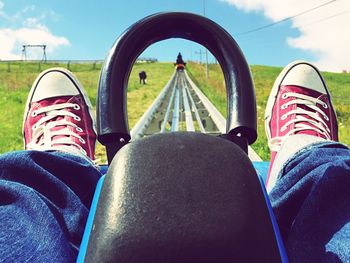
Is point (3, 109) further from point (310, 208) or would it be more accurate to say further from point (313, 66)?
point (310, 208)

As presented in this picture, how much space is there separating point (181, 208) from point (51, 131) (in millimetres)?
1226

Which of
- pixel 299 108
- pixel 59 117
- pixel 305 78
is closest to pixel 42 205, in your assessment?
pixel 59 117

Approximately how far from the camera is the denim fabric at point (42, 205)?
33.3 inches

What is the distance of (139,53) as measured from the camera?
0.92 metres

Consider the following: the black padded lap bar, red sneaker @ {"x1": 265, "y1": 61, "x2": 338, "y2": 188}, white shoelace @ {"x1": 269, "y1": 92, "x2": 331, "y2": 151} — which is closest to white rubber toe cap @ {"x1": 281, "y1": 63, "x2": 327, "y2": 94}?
red sneaker @ {"x1": 265, "y1": 61, "x2": 338, "y2": 188}

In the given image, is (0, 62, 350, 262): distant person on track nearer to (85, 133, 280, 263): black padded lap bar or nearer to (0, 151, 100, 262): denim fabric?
(0, 151, 100, 262): denim fabric

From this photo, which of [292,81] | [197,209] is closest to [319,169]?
[197,209]

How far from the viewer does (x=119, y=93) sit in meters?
0.84

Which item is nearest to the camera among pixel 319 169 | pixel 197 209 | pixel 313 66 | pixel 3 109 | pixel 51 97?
pixel 197 209

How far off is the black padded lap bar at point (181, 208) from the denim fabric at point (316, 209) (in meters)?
0.32

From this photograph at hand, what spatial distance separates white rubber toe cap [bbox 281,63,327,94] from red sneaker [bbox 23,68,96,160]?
1019mm

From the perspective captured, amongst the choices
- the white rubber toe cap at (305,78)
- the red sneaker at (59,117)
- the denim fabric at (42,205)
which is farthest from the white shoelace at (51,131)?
the white rubber toe cap at (305,78)

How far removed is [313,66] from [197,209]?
6.34 feet

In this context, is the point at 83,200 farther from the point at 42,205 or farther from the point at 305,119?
the point at 305,119
